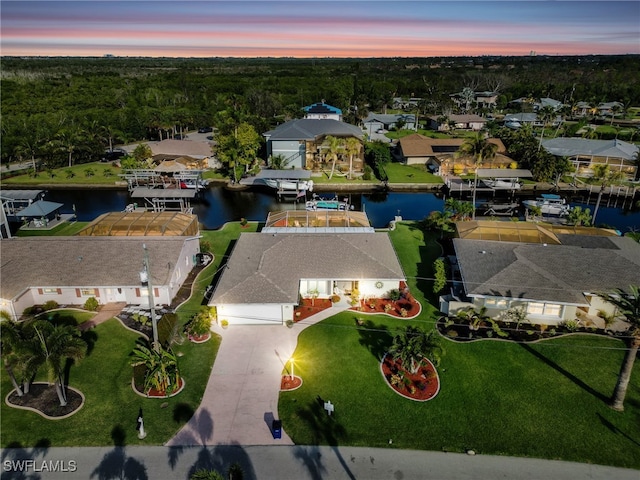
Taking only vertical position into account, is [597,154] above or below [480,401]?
above

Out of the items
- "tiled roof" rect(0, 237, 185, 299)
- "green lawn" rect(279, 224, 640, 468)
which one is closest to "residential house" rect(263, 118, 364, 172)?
"tiled roof" rect(0, 237, 185, 299)

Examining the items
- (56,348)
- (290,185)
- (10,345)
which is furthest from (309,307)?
(290,185)

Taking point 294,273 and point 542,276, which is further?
point 294,273

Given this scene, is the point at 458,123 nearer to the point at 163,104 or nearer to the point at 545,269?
the point at 163,104

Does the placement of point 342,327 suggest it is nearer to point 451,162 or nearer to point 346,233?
point 346,233

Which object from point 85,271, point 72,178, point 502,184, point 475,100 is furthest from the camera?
point 475,100

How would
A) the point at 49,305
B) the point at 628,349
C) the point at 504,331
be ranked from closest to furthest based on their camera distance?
the point at 628,349 → the point at 504,331 → the point at 49,305

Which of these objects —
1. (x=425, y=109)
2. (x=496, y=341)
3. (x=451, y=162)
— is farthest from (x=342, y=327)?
(x=425, y=109)

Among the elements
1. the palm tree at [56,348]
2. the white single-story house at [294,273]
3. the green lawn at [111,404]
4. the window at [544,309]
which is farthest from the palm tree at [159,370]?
the window at [544,309]
